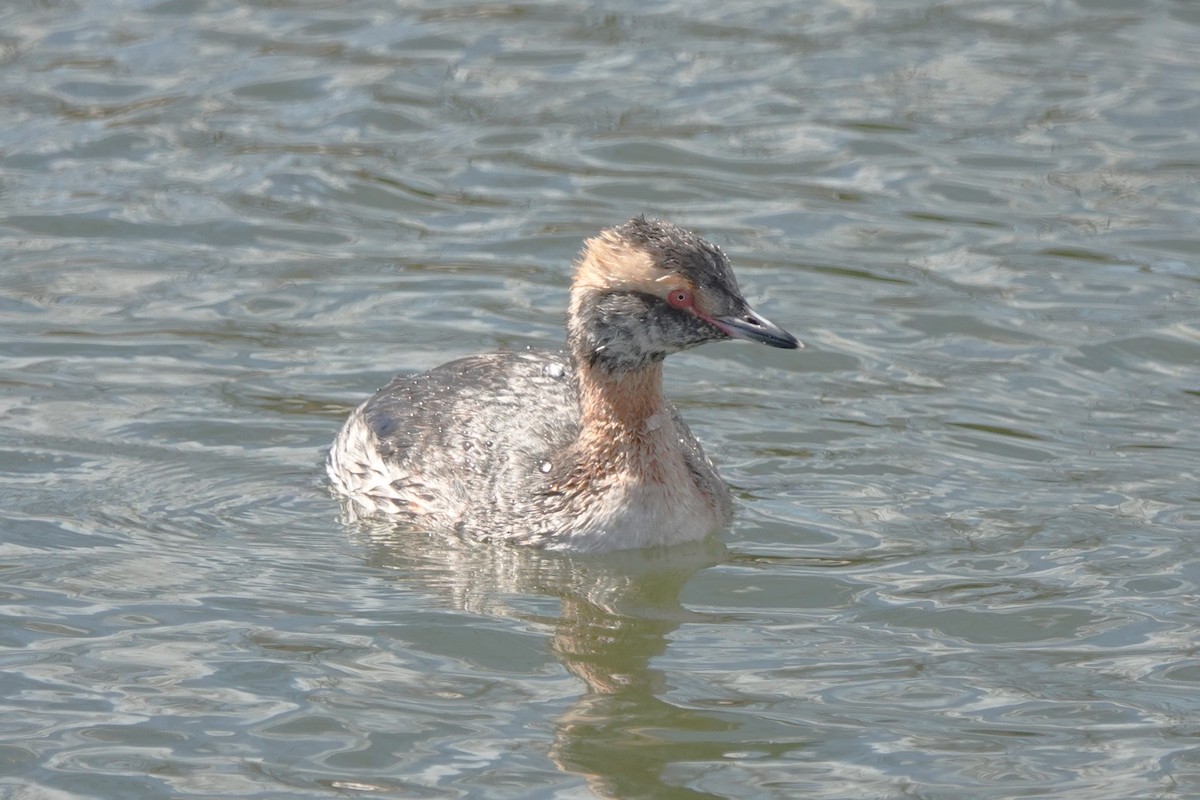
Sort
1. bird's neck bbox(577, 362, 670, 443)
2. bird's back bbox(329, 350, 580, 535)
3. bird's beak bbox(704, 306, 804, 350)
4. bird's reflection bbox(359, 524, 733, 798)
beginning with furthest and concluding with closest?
bird's back bbox(329, 350, 580, 535)
bird's neck bbox(577, 362, 670, 443)
bird's beak bbox(704, 306, 804, 350)
bird's reflection bbox(359, 524, 733, 798)

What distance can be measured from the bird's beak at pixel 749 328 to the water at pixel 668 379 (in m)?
1.10

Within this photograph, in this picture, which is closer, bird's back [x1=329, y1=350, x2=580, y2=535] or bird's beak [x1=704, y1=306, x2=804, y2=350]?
bird's beak [x1=704, y1=306, x2=804, y2=350]

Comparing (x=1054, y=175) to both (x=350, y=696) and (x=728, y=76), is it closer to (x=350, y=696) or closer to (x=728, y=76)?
(x=728, y=76)

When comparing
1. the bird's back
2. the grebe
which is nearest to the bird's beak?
the grebe

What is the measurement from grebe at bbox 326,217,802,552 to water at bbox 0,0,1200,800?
221mm

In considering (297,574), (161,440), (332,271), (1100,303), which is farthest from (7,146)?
(1100,303)

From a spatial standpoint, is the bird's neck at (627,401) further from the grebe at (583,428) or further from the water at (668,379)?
the water at (668,379)

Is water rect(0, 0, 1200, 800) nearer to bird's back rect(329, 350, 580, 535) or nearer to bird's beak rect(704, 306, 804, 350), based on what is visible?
bird's back rect(329, 350, 580, 535)

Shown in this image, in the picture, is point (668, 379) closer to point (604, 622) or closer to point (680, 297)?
point (680, 297)

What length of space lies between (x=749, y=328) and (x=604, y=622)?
1492 millimetres

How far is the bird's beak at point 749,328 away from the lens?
9.55 metres

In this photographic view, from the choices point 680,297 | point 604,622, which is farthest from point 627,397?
point 604,622

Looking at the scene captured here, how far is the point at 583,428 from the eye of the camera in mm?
10445

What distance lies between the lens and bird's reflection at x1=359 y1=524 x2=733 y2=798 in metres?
8.02
